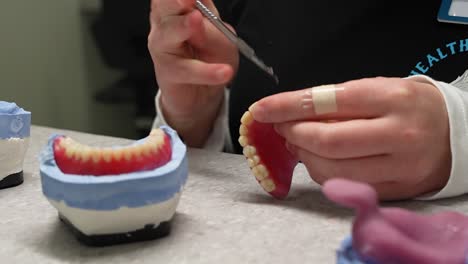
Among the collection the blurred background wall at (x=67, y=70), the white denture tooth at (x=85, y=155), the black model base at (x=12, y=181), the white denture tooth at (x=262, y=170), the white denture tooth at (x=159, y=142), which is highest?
the white denture tooth at (x=159, y=142)

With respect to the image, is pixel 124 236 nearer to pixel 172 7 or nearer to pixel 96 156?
pixel 96 156

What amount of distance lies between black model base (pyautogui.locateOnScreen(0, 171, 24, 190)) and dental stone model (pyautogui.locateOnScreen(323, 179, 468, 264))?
325mm

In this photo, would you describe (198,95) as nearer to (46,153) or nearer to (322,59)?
(322,59)

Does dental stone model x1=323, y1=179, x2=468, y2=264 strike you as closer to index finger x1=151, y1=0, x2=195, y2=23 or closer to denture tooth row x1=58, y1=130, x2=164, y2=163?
denture tooth row x1=58, y1=130, x2=164, y2=163

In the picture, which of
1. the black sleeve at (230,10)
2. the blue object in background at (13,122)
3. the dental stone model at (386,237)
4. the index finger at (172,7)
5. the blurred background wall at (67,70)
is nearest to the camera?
the dental stone model at (386,237)

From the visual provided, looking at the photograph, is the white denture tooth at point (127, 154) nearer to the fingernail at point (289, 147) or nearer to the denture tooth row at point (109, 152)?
the denture tooth row at point (109, 152)

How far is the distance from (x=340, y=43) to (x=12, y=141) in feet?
1.39

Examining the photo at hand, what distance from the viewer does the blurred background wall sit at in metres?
1.18

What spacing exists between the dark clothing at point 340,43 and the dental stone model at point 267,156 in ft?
0.91

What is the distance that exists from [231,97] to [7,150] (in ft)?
1.36

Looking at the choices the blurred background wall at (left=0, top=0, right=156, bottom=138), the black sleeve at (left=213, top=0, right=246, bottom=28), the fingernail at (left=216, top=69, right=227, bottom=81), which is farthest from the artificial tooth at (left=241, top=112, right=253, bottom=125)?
the blurred background wall at (left=0, top=0, right=156, bottom=138)

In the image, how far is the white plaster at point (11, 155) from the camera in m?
0.47

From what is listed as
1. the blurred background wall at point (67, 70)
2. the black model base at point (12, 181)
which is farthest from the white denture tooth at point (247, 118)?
the blurred background wall at point (67, 70)

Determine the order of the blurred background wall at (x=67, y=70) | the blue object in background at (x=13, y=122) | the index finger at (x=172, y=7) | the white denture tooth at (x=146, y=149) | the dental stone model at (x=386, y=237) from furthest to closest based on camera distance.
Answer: the blurred background wall at (x=67, y=70)
the index finger at (x=172, y=7)
the blue object in background at (x=13, y=122)
the white denture tooth at (x=146, y=149)
the dental stone model at (x=386, y=237)
